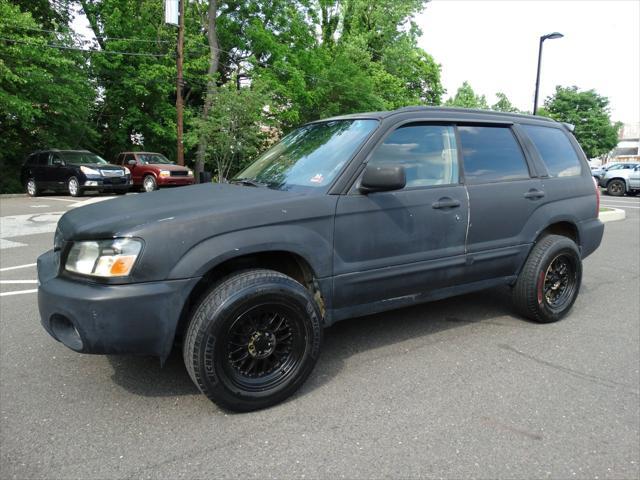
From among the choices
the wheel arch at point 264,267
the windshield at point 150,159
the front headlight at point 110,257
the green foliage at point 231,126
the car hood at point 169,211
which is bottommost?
the wheel arch at point 264,267

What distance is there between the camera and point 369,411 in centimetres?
280

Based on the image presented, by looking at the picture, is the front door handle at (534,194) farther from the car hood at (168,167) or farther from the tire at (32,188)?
the tire at (32,188)

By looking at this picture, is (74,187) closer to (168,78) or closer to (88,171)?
(88,171)

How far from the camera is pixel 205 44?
27.7 meters

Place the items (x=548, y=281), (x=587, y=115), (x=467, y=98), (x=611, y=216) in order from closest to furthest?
(x=548, y=281)
(x=611, y=216)
(x=587, y=115)
(x=467, y=98)

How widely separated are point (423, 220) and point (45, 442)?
2572mm

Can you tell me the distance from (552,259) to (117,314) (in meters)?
3.42

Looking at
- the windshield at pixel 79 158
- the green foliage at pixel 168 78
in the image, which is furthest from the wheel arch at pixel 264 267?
the green foliage at pixel 168 78

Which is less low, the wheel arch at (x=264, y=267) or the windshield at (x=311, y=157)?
the windshield at (x=311, y=157)

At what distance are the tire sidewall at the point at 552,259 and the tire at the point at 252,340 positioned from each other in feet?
7.13

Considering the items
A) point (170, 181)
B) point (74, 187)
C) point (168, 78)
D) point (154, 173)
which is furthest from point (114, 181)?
point (168, 78)

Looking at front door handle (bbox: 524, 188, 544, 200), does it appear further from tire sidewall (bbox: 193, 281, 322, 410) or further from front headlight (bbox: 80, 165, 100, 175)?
front headlight (bbox: 80, 165, 100, 175)

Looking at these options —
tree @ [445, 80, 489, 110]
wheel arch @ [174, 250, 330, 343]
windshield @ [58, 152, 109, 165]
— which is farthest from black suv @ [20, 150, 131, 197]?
tree @ [445, 80, 489, 110]

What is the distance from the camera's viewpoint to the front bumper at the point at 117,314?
2479 millimetres
